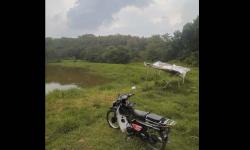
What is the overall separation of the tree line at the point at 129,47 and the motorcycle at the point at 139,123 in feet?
1.20

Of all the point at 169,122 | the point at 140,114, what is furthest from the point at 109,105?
the point at 169,122

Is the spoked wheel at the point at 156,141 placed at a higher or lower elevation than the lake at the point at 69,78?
lower

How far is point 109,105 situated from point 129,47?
0.51 m

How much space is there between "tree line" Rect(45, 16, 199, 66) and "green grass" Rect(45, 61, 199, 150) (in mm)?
72

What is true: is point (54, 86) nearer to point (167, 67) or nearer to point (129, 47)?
point (129, 47)

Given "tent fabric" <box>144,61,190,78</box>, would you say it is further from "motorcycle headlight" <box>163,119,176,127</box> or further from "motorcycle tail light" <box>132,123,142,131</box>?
"motorcycle tail light" <box>132,123,142,131</box>

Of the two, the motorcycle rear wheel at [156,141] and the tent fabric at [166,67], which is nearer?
the motorcycle rear wheel at [156,141]

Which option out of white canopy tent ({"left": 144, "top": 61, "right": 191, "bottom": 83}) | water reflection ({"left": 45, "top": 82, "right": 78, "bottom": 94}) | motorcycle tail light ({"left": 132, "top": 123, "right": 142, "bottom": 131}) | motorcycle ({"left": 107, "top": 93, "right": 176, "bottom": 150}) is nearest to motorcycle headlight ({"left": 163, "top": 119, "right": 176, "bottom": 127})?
motorcycle ({"left": 107, "top": 93, "right": 176, "bottom": 150})

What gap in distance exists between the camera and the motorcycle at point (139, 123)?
8.04ft

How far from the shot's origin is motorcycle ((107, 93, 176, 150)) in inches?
96.5

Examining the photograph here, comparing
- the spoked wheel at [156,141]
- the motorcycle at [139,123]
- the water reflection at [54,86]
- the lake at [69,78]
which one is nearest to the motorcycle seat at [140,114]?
the motorcycle at [139,123]

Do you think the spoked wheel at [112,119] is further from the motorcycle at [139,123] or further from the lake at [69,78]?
the lake at [69,78]
